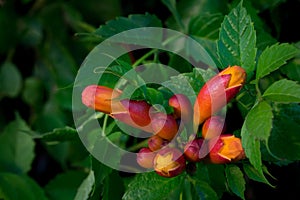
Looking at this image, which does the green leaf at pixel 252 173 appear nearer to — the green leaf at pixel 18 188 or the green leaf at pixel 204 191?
the green leaf at pixel 204 191

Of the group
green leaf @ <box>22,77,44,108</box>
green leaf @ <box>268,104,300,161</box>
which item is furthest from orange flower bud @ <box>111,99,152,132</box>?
green leaf @ <box>22,77,44,108</box>

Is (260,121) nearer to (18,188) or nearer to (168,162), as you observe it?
(168,162)

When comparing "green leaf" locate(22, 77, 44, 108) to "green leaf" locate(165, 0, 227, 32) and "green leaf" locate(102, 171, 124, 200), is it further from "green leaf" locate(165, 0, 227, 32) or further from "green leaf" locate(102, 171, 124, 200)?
"green leaf" locate(102, 171, 124, 200)

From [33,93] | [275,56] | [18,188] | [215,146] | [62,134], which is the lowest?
[33,93]

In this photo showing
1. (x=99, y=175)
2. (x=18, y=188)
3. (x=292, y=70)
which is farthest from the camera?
(x=18, y=188)

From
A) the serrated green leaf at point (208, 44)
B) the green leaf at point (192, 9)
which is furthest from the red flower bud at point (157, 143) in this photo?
the green leaf at point (192, 9)

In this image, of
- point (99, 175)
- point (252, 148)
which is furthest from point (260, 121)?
point (99, 175)

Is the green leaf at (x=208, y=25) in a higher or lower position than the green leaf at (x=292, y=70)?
higher
